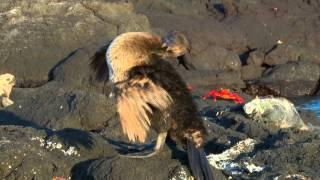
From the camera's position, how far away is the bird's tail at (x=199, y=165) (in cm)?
572

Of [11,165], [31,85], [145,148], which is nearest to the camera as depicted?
[11,165]

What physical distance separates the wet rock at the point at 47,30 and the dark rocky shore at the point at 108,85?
3cm

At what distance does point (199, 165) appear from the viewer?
19.0 ft

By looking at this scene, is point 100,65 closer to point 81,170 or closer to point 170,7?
point 81,170

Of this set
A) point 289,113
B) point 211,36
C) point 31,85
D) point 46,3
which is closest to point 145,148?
point 289,113

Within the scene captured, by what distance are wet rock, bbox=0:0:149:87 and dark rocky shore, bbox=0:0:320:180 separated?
3 centimetres

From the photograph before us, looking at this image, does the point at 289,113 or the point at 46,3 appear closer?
the point at 289,113

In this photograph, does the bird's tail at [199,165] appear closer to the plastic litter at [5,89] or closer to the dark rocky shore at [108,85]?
the dark rocky shore at [108,85]

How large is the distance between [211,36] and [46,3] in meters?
5.99

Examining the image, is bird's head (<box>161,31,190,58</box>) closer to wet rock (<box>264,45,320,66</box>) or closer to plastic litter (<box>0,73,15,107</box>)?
plastic litter (<box>0,73,15,107</box>)

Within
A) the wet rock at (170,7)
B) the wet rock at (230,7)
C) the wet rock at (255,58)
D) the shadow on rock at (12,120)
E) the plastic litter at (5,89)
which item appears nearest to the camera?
the shadow on rock at (12,120)

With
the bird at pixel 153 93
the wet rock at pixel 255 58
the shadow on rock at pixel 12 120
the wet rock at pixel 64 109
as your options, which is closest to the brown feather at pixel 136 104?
the bird at pixel 153 93

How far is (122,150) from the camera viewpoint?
6.63m

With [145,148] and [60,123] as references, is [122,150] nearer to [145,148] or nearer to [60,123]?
[145,148]
